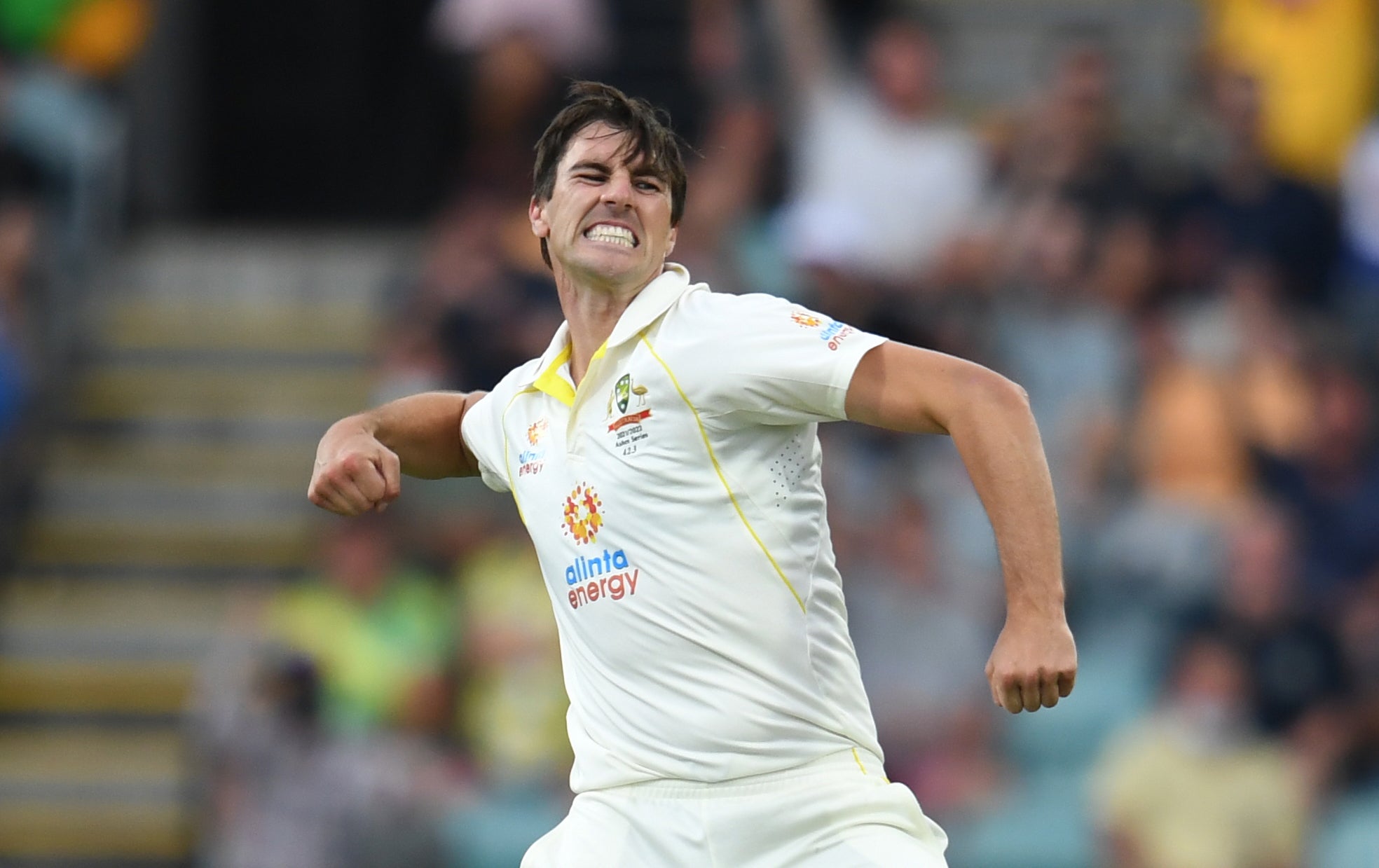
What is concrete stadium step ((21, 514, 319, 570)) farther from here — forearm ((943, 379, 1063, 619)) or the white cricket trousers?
forearm ((943, 379, 1063, 619))

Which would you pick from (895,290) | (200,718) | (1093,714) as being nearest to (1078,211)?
(895,290)

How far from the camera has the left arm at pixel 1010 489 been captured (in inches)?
149

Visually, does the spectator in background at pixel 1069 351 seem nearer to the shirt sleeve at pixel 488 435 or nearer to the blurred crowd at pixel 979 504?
the blurred crowd at pixel 979 504

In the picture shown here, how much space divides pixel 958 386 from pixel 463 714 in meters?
5.43

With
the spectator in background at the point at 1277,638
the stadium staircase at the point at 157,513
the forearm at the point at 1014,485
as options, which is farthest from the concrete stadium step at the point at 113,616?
the forearm at the point at 1014,485

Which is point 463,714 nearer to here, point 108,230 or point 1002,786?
point 1002,786

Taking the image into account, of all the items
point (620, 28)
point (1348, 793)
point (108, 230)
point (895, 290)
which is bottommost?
point (1348, 793)

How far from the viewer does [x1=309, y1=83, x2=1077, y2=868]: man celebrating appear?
418 centimetres

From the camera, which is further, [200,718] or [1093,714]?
[200,718]

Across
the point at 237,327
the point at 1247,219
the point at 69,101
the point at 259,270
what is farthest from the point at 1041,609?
the point at 69,101

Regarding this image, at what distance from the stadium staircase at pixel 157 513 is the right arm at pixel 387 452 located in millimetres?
5526

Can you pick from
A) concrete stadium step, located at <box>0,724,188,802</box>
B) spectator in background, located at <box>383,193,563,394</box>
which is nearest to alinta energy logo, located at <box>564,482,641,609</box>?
spectator in background, located at <box>383,193,563,394</box>

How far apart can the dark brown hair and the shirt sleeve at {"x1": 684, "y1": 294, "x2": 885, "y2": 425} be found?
0.41 metres

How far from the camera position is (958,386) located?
3.94m
